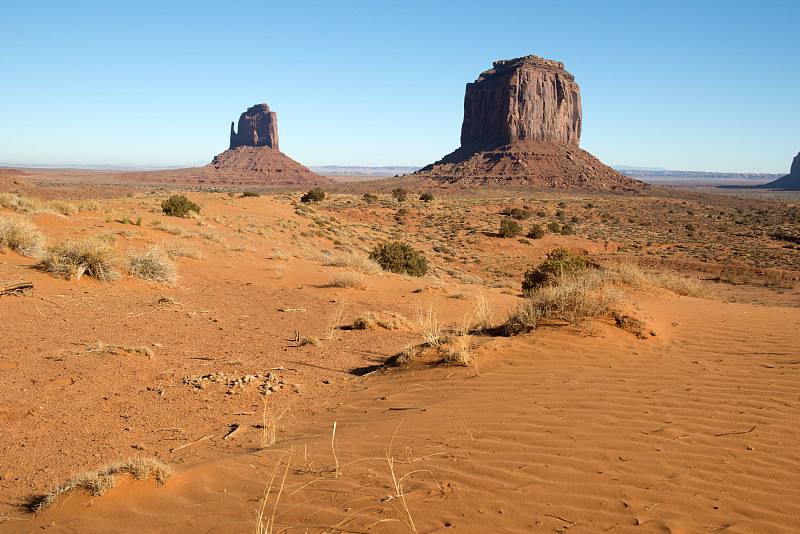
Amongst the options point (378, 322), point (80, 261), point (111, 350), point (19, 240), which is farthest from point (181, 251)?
point (111, 350)

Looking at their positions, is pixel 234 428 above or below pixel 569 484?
below

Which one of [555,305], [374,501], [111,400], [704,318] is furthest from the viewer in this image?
[704,318]

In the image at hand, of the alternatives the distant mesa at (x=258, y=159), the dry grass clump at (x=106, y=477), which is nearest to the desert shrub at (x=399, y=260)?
the dry grass clump at (x=106, y=477)

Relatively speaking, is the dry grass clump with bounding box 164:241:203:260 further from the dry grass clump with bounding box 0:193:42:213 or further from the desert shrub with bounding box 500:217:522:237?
the desert shrub with bounding box 500:217:522:237

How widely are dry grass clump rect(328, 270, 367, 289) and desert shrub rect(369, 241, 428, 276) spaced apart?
4.73 meters

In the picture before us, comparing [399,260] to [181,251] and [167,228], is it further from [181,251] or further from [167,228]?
[167,228]

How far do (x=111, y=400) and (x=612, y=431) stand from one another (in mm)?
4930

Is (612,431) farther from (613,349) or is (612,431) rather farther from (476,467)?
(613,349)

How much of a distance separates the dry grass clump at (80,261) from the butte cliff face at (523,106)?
348 feet

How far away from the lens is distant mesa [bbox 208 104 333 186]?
13775 centimetres

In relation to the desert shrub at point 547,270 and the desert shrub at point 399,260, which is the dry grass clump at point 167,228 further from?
the desert shrub at point 547,270

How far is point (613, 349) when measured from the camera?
6.48 metres

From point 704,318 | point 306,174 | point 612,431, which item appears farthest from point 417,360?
point 306,174

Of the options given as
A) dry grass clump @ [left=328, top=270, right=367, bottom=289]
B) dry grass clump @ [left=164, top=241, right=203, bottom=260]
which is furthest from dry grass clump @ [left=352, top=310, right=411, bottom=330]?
dry grass clump @ [left=164, top=241, right=203, bottom=260]
